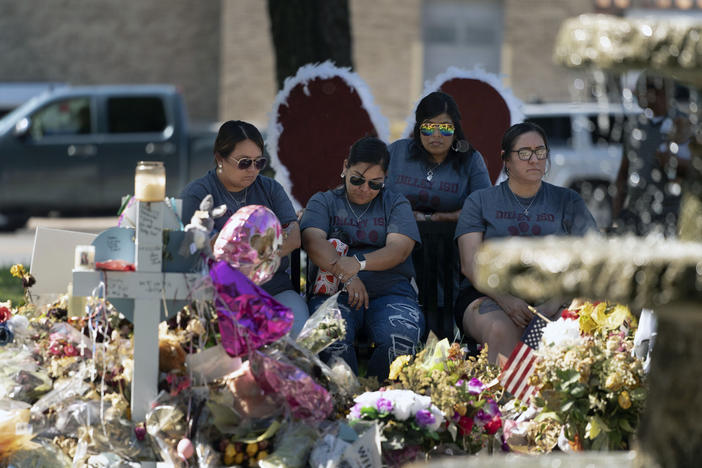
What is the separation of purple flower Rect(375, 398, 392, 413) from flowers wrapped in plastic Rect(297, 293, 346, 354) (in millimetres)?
391

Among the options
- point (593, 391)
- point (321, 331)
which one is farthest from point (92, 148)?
point (593, 391)

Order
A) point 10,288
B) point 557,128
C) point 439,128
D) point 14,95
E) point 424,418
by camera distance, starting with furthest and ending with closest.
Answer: point 14,95
point 557,128
point 10,288
point 439,128
point 424,418

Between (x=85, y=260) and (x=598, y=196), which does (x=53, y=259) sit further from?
(x=598, y=196)

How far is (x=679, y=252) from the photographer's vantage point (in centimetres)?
188

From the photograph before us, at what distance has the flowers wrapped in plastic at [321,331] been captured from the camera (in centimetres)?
373

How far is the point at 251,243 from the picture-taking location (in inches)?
137

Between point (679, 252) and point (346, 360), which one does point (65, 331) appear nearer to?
point (346, 360)

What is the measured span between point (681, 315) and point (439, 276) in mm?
2944

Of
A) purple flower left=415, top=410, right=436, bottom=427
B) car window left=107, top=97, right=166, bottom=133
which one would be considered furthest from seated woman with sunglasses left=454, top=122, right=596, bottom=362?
car window left=107, top=97, right=166, bottom=133

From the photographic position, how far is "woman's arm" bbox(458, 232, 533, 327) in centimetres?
429

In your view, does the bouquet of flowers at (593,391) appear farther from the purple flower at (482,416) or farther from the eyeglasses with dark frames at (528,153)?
the eyeglasses with dark frames at (528,153)

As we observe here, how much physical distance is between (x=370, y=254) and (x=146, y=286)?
4.16 feet

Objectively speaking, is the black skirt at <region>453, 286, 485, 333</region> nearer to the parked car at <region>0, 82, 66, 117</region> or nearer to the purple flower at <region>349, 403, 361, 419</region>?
the purple flower at <region>349, 403, 361, 419</region>

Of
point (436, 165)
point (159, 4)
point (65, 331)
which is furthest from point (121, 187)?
point (65, 331)
